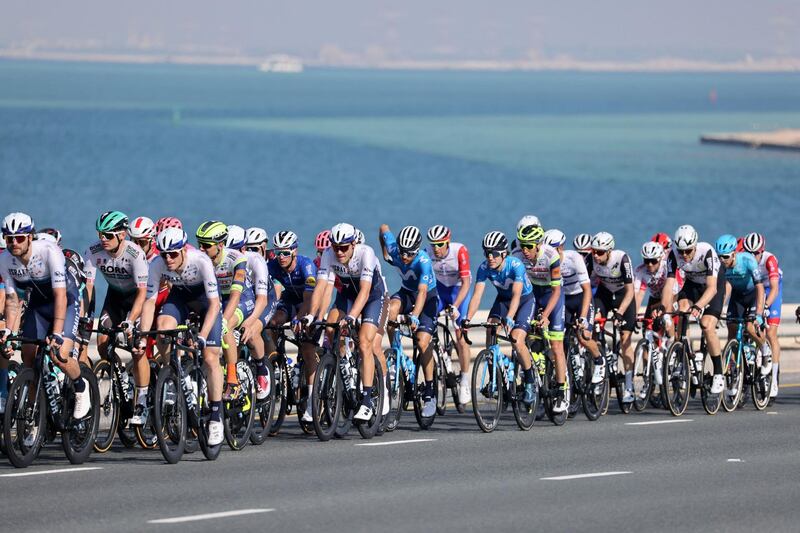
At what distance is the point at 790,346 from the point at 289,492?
11591 millimetres

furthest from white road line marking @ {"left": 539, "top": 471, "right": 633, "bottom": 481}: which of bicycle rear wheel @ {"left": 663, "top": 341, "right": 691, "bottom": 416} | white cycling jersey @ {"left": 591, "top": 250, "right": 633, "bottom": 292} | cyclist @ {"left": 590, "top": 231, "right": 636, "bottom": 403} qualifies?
white cycling jersey @ {"left": 591, "top": 250, "right": 633, "bottom": 292}

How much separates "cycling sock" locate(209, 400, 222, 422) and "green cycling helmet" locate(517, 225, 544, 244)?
172 inches

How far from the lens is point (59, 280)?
43.4ft

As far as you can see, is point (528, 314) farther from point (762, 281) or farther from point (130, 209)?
point (130, 209)

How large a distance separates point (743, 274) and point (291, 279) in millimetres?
5465

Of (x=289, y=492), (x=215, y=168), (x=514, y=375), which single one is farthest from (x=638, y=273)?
(x=215, y=168)

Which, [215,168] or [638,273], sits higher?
[215,168]

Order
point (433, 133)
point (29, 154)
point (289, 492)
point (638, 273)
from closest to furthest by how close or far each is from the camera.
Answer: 1. point (289, 492)
2. point (638, 273)
3. point (29, 154)
4. point (433, 133)

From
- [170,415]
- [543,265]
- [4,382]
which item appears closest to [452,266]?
[543,265]

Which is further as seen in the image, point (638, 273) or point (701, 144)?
point (701, 144)

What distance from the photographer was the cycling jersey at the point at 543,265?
55.3 ft

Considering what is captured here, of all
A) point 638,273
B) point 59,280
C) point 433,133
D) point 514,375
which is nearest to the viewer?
point 59,280

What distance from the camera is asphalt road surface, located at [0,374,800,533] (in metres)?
11.0

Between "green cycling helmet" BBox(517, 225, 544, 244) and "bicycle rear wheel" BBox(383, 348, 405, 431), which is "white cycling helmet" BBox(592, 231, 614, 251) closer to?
"green cycling helmet" BBox(517, 225, 544, 244)
